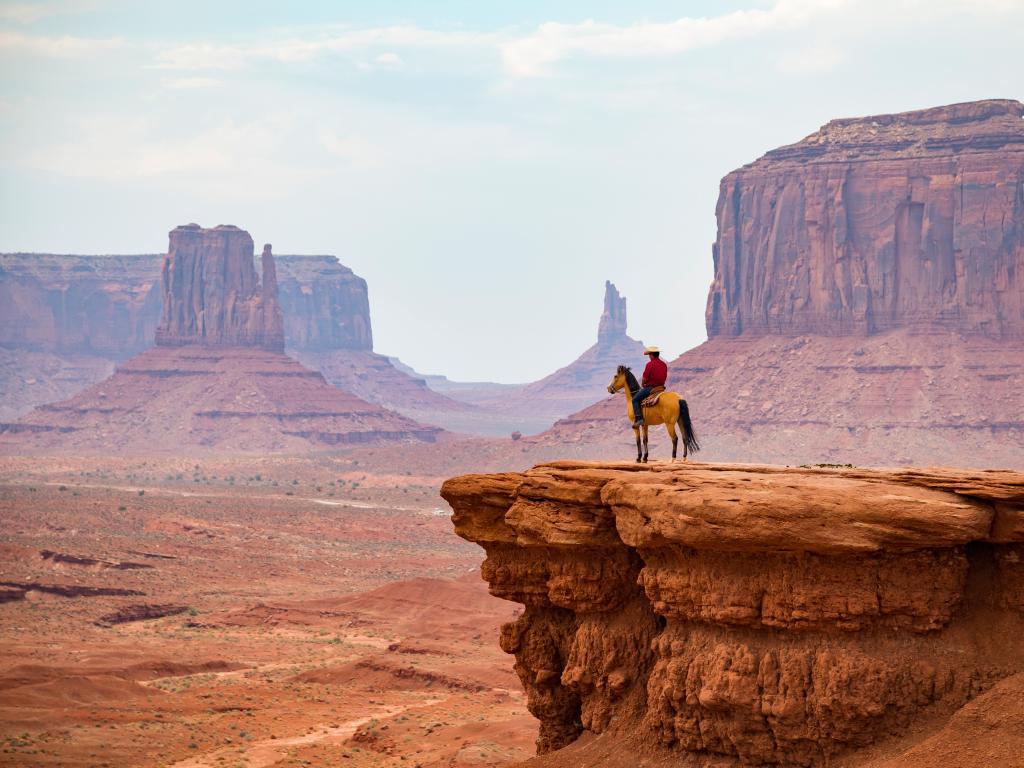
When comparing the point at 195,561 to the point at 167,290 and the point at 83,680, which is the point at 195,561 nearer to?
the point at 83,680

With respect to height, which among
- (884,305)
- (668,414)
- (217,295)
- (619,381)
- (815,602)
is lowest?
(815,602)

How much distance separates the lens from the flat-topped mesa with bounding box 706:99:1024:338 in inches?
4695

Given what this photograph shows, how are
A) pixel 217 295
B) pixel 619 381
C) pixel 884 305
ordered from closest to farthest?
pixel 619 381
pixel 884 305
pixel 217 295

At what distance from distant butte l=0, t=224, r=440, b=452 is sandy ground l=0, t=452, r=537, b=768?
46.0 metres

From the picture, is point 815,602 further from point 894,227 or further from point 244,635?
point 894,227

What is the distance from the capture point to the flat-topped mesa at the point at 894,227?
391 ft

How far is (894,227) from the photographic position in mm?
122375

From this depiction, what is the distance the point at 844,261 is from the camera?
124750 mm

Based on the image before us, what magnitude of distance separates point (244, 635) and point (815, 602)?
4279cm

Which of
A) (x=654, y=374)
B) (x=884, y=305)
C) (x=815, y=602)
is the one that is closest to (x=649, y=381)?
(x=654, y=374)

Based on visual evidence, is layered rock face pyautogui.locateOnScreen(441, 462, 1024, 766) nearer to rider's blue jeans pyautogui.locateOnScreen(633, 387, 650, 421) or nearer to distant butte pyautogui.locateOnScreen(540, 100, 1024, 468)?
rider's blue jeans pyautogui.locateOnScreen(633, 387, 650, 421)

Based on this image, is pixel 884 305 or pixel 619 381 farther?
pixel 884 305

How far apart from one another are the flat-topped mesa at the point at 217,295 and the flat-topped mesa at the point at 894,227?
67.6m

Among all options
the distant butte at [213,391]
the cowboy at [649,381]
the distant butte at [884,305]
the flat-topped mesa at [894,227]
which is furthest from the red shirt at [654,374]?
the distant butte at [213,391]
